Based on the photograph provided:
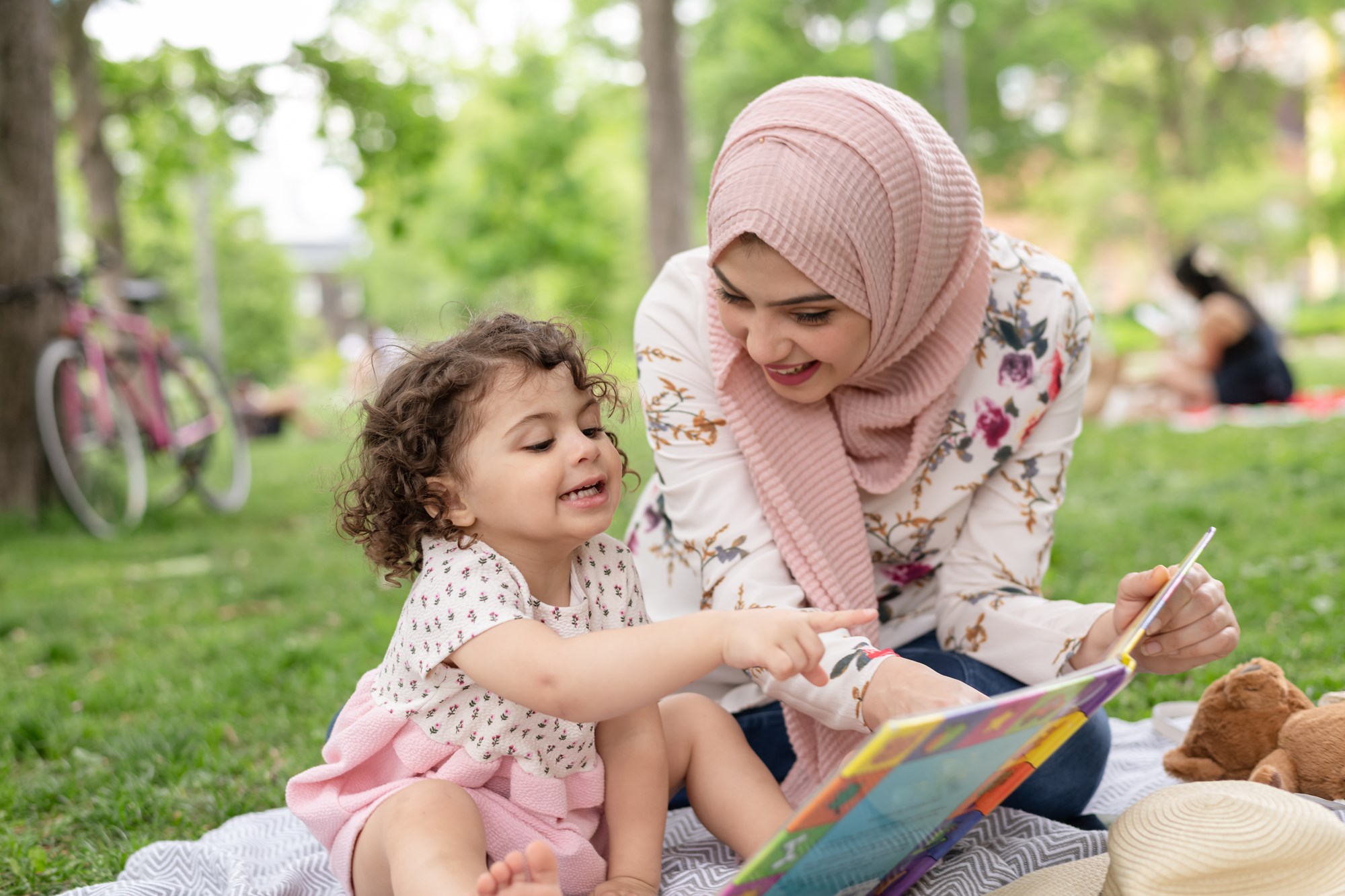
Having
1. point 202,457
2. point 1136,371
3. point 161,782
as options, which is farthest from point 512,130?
point 161,782

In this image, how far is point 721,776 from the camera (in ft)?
6.32

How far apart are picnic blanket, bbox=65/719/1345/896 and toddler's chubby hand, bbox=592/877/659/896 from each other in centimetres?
8

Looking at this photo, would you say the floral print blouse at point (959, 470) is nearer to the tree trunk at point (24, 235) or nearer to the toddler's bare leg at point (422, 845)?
the toddler's bare leg at point (422, 845)

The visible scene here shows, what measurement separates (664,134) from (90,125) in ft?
15.7

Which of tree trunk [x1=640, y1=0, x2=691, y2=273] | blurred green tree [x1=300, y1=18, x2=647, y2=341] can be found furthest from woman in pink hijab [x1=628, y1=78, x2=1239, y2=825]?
blurred green tree [x1=300, y1=18, x2=647, y2=341]

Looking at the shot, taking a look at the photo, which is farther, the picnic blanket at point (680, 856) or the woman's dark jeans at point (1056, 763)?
the woman's dark jeans at point (1056, 763)

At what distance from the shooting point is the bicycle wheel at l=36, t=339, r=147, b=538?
5.98 metres

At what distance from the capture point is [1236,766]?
214 cm

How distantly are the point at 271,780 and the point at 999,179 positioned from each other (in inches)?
937

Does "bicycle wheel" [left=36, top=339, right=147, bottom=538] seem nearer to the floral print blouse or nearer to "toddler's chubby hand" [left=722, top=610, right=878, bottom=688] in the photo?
the floral print blouse

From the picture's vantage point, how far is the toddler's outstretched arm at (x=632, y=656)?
4.60 ft

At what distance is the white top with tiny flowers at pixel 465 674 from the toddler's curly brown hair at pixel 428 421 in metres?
0.07

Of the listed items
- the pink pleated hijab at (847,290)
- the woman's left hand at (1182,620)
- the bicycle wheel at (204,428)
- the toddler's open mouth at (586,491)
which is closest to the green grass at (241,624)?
the bicycle wheel at (204,428)

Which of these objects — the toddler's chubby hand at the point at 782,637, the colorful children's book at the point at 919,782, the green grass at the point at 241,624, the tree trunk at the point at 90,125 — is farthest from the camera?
the tree trunk at the point at 90,125
